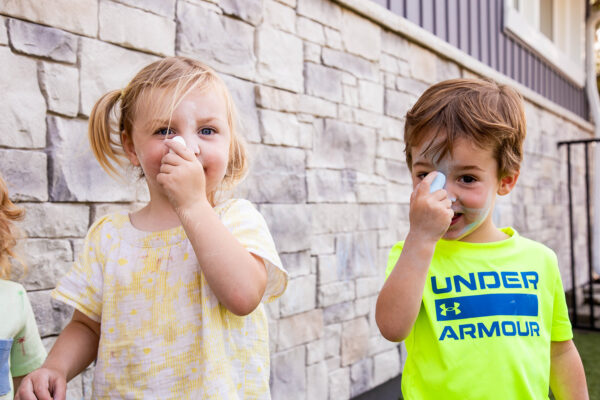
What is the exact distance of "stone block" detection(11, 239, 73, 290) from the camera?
5.44ft

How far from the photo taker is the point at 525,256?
138 centimetres

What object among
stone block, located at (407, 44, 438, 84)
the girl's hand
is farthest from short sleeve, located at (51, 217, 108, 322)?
stone block, located at (407, 44, 438, 84)

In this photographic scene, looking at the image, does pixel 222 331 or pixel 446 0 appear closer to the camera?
pixel 222 331

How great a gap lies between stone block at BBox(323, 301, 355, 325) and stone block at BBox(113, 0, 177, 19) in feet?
5.57

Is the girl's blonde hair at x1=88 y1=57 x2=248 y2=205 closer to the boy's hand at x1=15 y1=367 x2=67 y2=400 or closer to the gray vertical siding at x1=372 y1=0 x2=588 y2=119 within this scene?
the boy's hand at x1=15 y1=367 x2=67 y2=400

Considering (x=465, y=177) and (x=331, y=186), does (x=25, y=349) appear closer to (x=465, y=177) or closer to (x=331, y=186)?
(x=465, y=177)

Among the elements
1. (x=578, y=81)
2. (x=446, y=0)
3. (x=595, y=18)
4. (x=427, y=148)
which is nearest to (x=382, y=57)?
(x=446, y=0)

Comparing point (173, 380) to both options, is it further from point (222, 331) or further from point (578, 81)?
point (578, 81)

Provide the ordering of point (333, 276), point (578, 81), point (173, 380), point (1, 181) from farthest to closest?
point (578, 81), point (333, 276), point (1, 181), point (173, 380)

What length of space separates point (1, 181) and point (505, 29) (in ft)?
17.0

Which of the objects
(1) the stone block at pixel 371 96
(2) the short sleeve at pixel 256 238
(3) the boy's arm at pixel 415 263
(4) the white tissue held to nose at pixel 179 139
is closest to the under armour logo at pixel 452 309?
(3) the boy's arm at pixel 415 263

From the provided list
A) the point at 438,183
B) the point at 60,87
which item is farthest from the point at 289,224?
the point at 438,183

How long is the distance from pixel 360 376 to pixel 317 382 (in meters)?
0.45

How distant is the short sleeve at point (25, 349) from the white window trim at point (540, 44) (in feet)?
17.2
